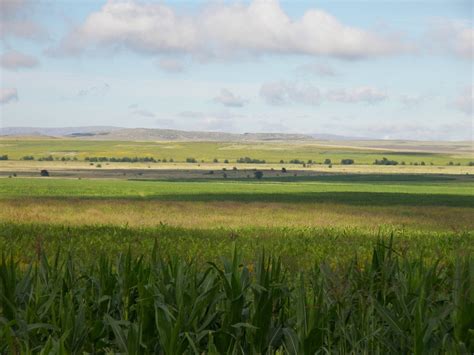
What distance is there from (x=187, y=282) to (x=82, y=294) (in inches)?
49.0

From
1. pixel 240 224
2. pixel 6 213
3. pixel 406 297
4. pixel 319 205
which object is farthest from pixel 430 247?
pixel 319 205

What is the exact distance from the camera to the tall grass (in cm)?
792

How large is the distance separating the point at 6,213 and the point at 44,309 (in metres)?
40.5

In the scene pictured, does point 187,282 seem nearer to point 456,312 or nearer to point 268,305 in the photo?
point 268,305

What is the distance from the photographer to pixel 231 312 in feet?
28.2

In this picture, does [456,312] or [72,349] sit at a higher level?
[456,312]

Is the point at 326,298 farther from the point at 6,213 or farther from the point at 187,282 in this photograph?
the point at 6,213

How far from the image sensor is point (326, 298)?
29.8ft

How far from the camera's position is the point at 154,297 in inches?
335

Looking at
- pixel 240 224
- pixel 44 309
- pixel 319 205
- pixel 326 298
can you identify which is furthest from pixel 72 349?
pixel 319 205

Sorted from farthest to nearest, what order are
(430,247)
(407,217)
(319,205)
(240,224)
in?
(319,205) < (407,217) < (240,224) < (430,247)

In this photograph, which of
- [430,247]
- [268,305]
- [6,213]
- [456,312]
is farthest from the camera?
[6,213]

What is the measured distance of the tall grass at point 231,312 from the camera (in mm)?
7918

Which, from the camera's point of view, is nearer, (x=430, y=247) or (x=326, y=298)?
(x=326, y=298)
